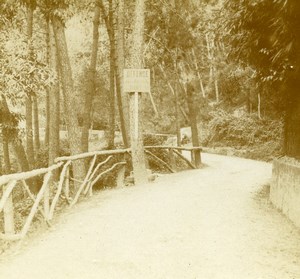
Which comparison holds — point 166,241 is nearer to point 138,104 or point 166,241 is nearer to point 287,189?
point 287,189

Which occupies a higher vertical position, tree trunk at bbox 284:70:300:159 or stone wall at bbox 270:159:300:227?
tree trunk at bbox 284:70:300:159

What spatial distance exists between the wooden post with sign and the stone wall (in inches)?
173

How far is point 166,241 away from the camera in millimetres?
7184

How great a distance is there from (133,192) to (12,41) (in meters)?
5.19

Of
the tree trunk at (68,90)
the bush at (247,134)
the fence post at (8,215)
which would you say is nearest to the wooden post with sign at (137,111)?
the tree trunk at (68,90)

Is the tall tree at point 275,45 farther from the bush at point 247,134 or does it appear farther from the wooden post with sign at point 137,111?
the bush at point 247,134

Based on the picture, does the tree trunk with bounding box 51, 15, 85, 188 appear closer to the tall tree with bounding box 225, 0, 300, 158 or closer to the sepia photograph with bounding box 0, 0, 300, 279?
the sepia photograph with bounding box 0, 0, 300, 279

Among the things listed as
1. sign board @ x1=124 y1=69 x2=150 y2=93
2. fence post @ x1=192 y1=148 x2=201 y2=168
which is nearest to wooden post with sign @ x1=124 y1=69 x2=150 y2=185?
sign board @ x1=124 y1=69 x2=150 y2=93

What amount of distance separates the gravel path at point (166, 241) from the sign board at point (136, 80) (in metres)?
3.15

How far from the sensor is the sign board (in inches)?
514

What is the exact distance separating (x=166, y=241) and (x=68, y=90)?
25.5 feet

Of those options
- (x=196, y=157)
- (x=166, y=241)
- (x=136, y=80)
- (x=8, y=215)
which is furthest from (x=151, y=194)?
(x=196, y=157)

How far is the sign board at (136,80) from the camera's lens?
13.0 metres

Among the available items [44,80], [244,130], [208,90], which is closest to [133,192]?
[44,80]
